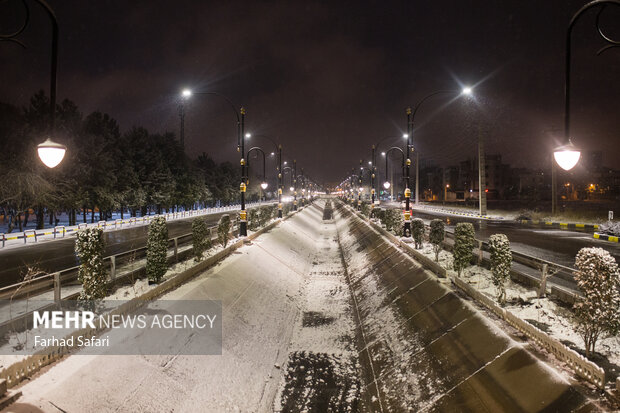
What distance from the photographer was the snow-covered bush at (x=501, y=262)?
9.49m

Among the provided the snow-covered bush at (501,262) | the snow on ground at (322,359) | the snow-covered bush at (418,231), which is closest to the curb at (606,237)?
the snow-covered bush at (418,231)

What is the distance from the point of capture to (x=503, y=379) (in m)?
6.59

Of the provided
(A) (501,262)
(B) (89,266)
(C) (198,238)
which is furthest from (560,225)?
(B) (89,266)

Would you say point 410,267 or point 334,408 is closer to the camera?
point 334,408

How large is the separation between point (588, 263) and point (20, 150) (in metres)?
37.3

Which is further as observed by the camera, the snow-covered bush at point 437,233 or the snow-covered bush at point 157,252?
the snow-covered bush at point 437,233

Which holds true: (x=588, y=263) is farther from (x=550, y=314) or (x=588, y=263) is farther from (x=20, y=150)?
(x=20, y=150)

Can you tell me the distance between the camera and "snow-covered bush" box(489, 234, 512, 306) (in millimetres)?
9492

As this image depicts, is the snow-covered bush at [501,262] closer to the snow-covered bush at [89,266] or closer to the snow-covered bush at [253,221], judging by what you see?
the snow-covered bush at [89,266]

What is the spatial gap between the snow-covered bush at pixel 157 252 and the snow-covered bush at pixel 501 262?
9.80 meters

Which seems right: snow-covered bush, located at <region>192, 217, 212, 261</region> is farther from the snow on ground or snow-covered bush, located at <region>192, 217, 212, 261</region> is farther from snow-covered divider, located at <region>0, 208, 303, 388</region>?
the snow on ground

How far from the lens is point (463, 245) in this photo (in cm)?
1232

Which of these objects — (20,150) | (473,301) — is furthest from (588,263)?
(20,150)

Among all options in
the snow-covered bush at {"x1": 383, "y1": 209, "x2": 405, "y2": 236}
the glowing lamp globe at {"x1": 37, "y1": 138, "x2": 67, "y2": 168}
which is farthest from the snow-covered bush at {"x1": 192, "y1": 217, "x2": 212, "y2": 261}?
Answer: the snow-covered bush at {"x1": 383, "y1": 209, "x2": 405, "y2": 236}
